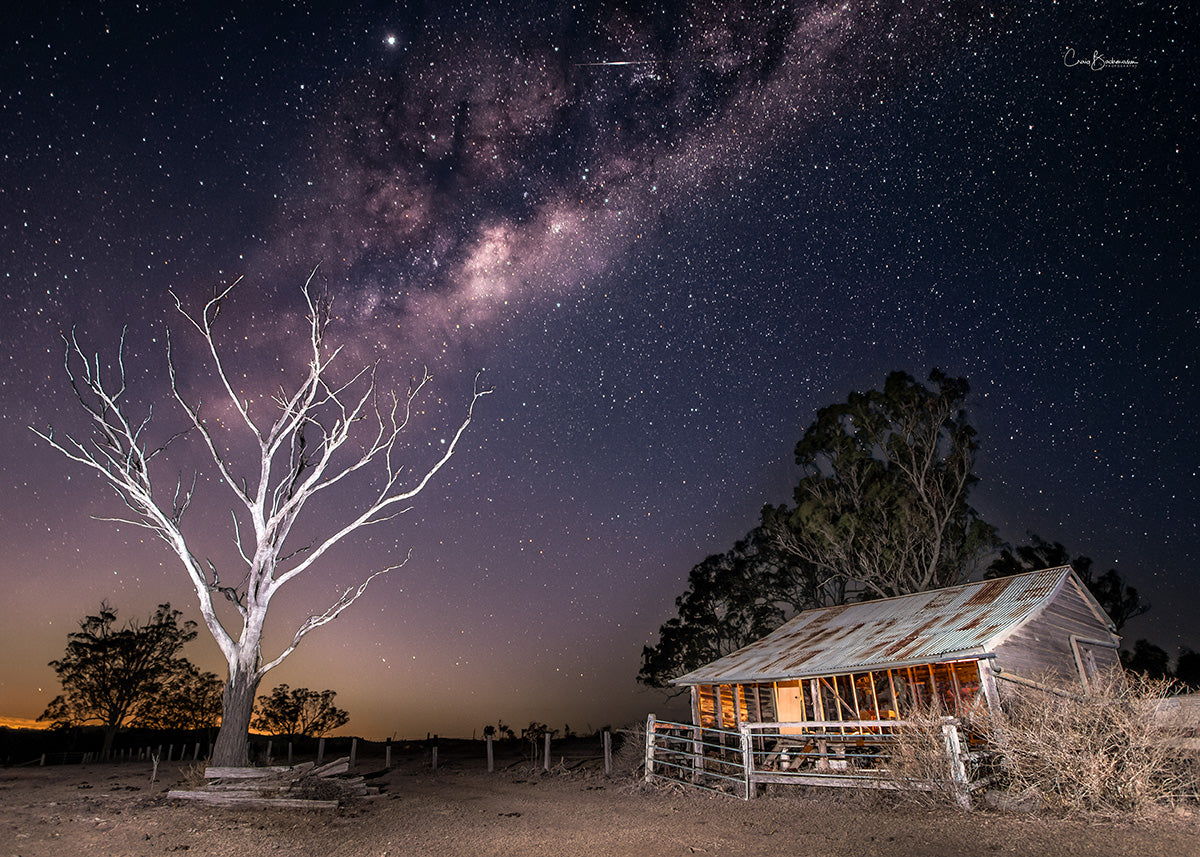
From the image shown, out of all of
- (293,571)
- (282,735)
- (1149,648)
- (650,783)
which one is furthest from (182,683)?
(1149,648)

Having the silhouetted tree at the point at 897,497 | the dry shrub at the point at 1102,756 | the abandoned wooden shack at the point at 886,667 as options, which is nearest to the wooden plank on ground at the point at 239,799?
the abandoned wooden shack at the point at 886,667

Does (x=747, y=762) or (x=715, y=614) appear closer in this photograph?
(x=747, y=762)

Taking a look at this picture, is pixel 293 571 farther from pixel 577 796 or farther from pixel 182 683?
pixel 182 683

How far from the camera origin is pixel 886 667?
15.6 meters

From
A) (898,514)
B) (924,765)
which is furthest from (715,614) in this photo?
(924,765)

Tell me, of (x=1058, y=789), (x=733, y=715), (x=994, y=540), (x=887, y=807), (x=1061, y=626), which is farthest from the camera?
(x=994, y=540)

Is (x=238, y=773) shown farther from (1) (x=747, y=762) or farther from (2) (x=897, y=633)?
(2) (x=897, y=633)

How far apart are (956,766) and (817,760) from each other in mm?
6583

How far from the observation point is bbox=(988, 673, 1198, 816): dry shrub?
917cm

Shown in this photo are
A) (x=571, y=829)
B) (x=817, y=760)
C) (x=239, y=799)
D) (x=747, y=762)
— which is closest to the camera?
(x=571, y=829)

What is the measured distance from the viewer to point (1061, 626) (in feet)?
56.9

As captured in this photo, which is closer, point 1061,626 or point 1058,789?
point 1058,789

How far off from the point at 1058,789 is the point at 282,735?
60806 mm

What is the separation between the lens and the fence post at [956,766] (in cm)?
1032
